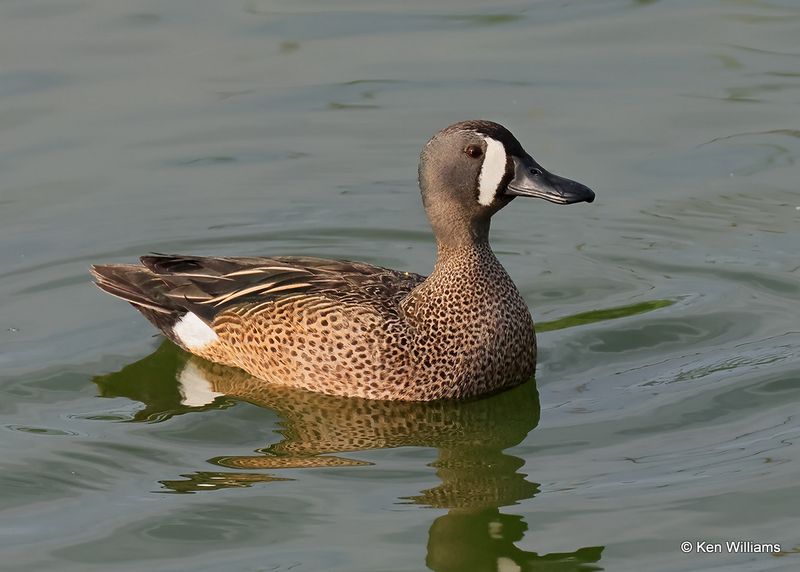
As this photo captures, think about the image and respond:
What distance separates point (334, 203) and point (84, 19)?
4.67 metres

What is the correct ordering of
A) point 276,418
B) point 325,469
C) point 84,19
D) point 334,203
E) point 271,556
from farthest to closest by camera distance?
point 84,19, point 334,203, point 276,418, point 325,469, point 271,556

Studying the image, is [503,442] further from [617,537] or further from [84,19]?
[84,19]

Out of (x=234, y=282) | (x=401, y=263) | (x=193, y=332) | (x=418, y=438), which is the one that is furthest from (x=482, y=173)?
(x=401, y=263)

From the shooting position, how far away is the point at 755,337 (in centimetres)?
1006

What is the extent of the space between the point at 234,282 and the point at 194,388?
0.69 m

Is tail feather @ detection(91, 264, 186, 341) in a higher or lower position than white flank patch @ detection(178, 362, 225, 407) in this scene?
higher

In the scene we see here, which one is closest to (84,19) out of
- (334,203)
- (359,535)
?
(334,203)

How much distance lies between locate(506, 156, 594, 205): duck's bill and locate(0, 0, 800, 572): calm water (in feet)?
3.69

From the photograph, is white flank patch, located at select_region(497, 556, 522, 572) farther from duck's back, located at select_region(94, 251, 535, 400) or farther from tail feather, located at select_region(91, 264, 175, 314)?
tail feather, located at select_region(91, 264, 175, 314)

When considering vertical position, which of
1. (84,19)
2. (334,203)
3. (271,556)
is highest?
(84,19)

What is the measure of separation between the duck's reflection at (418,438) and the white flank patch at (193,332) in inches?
5.4

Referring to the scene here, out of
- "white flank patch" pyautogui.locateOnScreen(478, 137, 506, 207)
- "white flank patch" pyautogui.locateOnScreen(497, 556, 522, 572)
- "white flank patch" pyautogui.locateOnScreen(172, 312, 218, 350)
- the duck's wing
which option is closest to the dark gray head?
"white flank patch" pyautogui.locateOnScreen(478, 137, 506, 207)

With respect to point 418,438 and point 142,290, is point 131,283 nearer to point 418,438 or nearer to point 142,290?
point 142,290

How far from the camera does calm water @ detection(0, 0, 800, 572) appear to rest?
7945 mm
